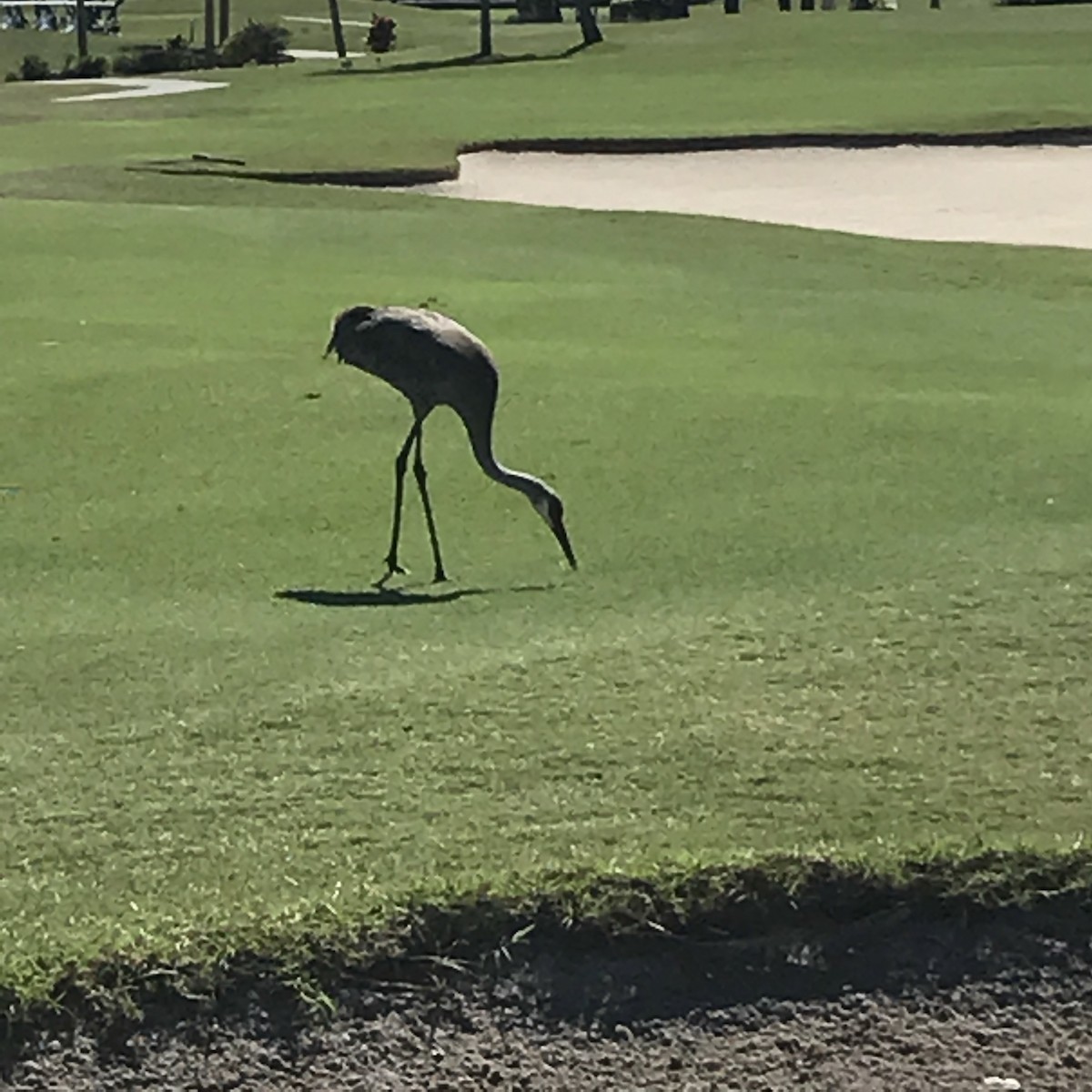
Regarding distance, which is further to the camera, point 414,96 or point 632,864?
point 414,96

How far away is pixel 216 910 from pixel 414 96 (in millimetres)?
32564

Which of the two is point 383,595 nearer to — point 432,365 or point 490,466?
point 490,466

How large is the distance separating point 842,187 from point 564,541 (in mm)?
19107

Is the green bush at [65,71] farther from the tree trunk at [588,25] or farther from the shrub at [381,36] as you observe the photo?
the tree trunk at [588,25]

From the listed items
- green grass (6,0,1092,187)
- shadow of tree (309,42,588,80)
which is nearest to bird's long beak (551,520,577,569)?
green grass (6,0,1092,187)

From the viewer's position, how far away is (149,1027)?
452cm

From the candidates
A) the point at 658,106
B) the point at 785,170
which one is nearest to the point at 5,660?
the point at 785,170

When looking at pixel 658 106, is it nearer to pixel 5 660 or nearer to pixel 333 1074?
pixel 5 660

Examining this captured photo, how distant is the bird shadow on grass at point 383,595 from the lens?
772cm

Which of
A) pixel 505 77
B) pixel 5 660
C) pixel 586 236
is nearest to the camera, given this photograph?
pixel 5 660

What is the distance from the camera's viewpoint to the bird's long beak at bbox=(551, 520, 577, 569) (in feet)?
26.5

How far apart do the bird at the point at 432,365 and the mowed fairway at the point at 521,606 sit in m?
0.38

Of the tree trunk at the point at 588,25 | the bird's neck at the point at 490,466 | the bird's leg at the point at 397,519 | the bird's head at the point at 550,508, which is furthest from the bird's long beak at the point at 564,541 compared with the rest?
the tree trunk at the point at 588,25

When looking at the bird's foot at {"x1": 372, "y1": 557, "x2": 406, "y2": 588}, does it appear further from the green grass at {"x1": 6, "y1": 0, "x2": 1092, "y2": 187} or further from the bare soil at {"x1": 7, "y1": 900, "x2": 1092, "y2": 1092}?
the green grass at {"x1": 6, "y1": 0, "x2": 1092, "y2": 187}
